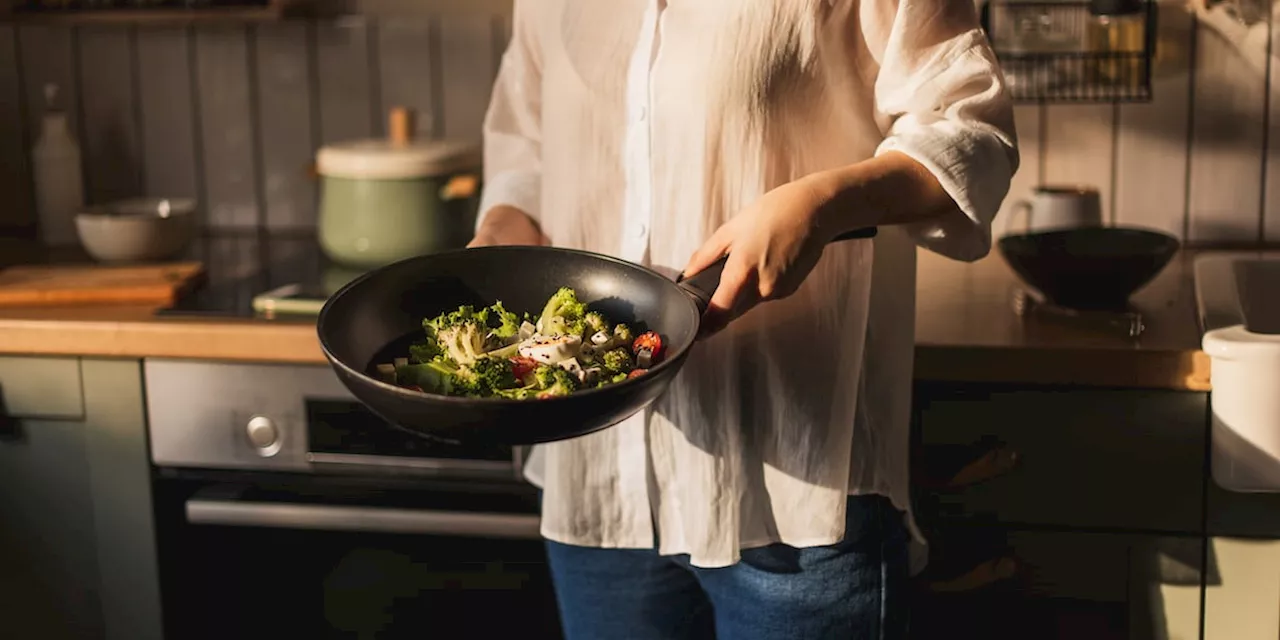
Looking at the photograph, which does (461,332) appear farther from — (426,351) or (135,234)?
(135,234)

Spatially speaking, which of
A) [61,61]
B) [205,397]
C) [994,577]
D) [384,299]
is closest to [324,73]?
[61,61]

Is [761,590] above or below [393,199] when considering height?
below

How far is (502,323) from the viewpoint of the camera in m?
1.17

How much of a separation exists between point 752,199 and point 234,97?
1.30 meters

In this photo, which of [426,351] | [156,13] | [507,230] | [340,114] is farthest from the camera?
[340,114]

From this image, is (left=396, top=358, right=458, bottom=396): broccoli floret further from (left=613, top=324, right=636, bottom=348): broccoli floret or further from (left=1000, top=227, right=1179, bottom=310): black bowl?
(left=1000, top=227, right=1179, bottom=310): black bowl

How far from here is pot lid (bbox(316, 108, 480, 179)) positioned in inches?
73.5

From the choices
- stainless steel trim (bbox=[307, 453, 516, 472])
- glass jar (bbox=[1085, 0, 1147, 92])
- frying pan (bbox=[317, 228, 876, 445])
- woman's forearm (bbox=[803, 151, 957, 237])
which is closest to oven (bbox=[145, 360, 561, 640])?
stainless steel trim (bbox=[307, 453, 516, 472])

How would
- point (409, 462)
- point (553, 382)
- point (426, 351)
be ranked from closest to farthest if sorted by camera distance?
point (553, 382)
point (426, 351)
point (409, 462)

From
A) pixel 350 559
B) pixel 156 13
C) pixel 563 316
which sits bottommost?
pixel 350 559

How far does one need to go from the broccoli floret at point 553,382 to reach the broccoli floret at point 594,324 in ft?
0.23

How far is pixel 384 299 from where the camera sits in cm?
120

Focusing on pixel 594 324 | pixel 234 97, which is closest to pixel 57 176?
pixel 234 97

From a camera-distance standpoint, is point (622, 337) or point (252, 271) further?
point (252, 271)
